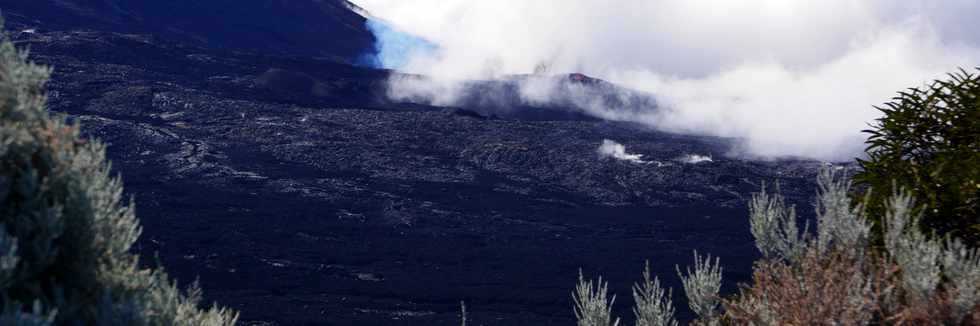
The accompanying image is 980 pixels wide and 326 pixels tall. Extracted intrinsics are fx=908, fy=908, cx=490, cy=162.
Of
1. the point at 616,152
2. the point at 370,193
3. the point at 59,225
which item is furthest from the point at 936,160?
the point at 616,152

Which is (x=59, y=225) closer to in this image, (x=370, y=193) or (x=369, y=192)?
(x=370, y=193)

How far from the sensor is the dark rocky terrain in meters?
20.2

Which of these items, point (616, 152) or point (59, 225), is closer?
point (59, 225)

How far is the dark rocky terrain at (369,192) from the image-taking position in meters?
20.2

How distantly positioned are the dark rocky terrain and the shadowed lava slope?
10 cm

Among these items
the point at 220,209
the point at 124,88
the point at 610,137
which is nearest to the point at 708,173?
the point at 610,137

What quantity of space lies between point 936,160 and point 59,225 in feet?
17.4

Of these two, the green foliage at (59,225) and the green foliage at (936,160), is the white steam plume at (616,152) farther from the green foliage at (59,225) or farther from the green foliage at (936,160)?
the green foliage at (59,225)

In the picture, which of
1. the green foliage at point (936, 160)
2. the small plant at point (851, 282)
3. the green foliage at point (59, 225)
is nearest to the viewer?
the green foliage at point (59, 225)

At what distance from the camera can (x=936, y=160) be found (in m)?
6.00

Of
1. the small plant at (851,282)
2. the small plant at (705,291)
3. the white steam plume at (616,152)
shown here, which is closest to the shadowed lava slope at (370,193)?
the white steam plume at (616,152)

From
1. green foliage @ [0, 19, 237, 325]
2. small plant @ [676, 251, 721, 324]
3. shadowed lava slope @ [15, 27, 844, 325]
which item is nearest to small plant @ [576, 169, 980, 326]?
small plant @ [676, 251, 721, 324]

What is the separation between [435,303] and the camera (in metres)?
19.2

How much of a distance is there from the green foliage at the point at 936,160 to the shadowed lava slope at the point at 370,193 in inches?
484
